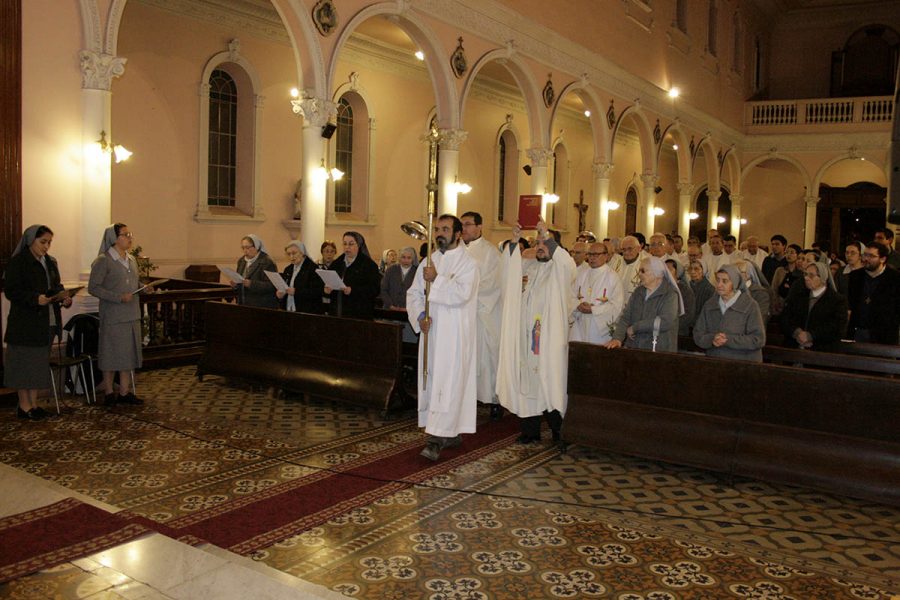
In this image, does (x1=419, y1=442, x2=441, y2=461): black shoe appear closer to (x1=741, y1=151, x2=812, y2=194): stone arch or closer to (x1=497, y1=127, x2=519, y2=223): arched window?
(x1=497, y1=127, x2=519, y2=223): arched window

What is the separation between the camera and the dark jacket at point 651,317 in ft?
21.6

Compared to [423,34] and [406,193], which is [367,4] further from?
[406,193]

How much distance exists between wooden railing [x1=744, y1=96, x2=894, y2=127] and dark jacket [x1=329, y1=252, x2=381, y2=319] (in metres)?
21.5

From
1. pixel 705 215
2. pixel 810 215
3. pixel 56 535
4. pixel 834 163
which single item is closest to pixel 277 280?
pixel 56 535

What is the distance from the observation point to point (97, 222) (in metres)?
8.56

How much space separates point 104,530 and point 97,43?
567 cm

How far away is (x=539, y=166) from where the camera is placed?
15477 mm

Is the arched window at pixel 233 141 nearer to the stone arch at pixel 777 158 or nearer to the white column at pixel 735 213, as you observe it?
the white column at pixel 735 213

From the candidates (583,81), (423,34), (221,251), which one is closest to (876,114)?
(583,81)

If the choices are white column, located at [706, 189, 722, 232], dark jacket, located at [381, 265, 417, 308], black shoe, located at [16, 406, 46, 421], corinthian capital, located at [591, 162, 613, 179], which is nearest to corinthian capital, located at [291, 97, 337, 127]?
dark jacket, located at [381, 265, 417, 308]

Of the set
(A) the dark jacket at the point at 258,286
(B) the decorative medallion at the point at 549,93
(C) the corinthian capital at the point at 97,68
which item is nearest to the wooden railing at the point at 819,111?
(B) the decorative medallion at the point at 549,93

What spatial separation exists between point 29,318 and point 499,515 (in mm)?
4658

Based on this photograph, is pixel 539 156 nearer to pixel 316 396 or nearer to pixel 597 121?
pixel 597 121

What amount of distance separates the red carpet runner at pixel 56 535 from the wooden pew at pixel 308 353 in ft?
10.3
